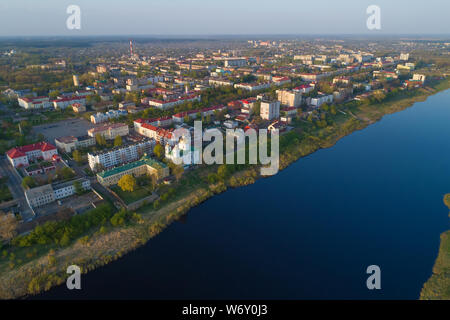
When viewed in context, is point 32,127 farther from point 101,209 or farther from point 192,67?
point 192,67

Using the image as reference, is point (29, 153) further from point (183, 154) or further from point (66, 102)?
point (66, 102)

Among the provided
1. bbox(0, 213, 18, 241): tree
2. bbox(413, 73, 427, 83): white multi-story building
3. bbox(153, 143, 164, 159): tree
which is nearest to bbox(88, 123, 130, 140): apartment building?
bbox(153, 143, 164, 159): tree

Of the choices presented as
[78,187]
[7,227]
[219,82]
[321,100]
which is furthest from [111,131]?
[321,100]

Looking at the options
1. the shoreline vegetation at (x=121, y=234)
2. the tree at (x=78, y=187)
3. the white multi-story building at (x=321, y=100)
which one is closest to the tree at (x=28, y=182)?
the tree at (x=78, y=187)

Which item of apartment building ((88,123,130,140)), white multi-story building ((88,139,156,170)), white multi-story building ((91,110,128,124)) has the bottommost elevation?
white multi-story building ((88,139,156,170))

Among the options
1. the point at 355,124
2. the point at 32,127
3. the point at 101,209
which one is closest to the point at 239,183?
the point at 101,209

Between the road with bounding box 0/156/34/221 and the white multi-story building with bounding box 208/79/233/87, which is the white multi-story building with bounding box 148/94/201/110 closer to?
the white multi-story building with bounding box 208/79/233/87
